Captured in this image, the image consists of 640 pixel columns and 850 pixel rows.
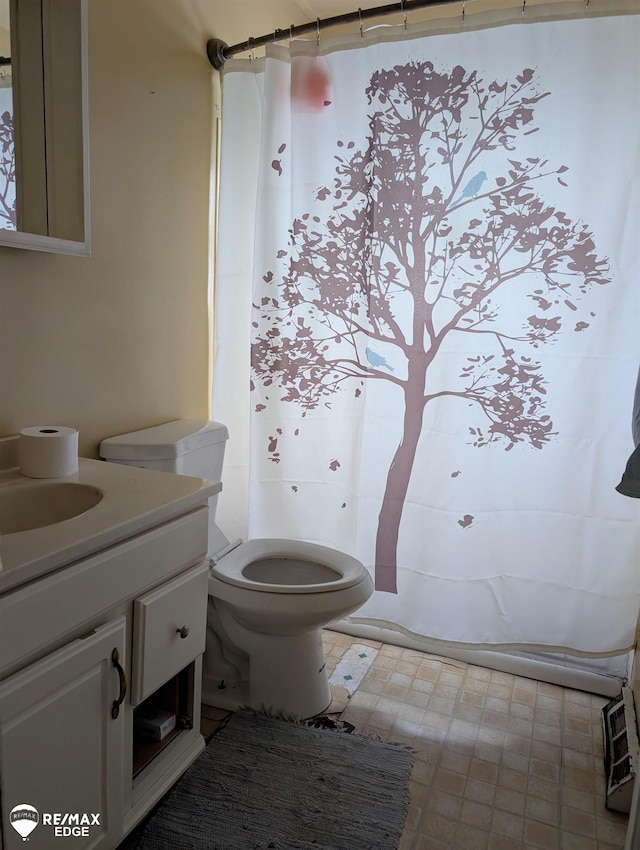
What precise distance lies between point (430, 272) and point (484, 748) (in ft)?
4.62

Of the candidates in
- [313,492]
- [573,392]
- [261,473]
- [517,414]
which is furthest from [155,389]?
[573,392]

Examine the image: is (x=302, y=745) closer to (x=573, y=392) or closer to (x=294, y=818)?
(x=294, y=818)

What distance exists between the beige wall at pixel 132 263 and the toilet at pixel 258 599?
16 centimetres

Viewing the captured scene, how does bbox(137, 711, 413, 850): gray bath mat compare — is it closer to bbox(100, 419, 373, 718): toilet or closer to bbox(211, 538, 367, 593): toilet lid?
bbox(100, 419, 373, 718): toilet

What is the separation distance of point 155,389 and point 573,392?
128 centimetres

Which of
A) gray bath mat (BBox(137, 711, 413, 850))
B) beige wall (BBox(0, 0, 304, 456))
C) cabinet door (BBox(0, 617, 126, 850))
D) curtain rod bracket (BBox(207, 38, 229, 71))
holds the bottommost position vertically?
gray bath mat (BBox(137, 711, 413, 850))

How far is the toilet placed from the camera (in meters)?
1.65

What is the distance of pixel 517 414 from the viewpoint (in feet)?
6.00

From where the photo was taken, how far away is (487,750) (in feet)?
5.51

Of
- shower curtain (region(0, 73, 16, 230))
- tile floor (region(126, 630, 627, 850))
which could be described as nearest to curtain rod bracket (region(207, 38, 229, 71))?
shower curtain (region(0, 73, 16, 230))

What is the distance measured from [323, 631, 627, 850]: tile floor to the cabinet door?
71cm

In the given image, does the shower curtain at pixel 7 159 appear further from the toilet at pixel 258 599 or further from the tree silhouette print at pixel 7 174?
the toilet at pixel 258 599

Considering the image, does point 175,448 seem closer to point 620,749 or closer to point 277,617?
point 277,617

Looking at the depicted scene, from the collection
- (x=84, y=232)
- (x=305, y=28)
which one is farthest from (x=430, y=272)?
(x=84, y=232)
